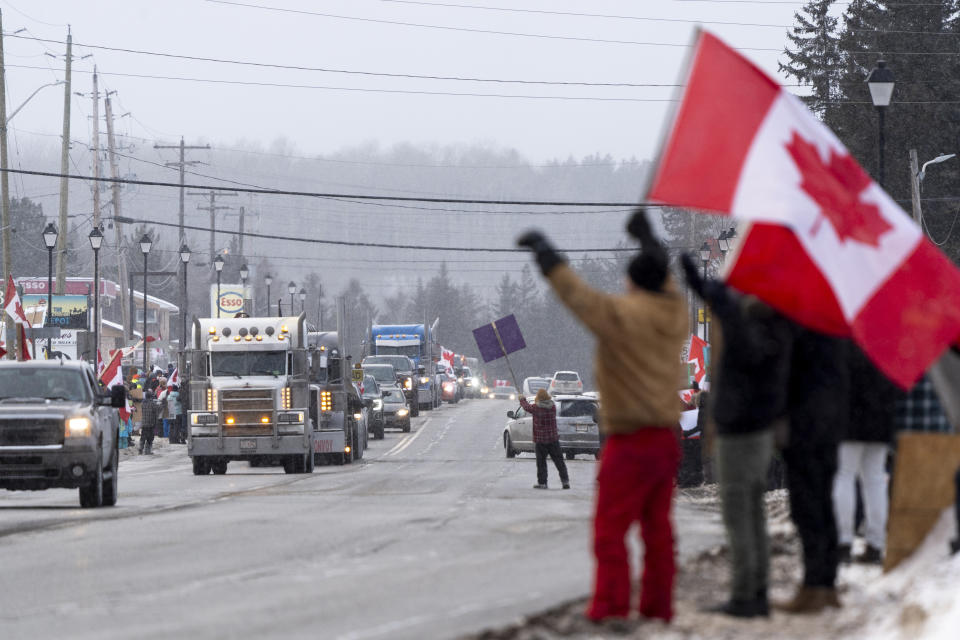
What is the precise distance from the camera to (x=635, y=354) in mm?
8406

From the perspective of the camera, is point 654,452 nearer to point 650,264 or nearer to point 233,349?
point 650,264

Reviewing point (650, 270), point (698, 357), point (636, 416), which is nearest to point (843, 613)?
point (636, 416)

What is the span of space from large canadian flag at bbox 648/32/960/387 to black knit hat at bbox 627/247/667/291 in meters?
0.52

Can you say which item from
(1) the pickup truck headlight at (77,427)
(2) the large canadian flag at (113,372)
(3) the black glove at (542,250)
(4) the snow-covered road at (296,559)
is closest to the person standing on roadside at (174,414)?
(2) the large canadian flag at (113,372)

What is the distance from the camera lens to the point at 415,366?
243 ft

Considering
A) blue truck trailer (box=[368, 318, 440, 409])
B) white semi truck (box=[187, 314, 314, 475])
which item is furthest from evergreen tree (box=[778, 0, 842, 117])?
white semi truck (box=[187, 314, 314, 475])

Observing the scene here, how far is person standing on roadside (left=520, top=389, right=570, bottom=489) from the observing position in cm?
2722

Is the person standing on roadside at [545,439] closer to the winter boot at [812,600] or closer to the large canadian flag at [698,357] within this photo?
the large canadian flag at [698,357]

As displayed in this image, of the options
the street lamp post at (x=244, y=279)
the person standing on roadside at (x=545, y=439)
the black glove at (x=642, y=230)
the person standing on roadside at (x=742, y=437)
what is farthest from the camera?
the street lamp post at (x=244, y=279)

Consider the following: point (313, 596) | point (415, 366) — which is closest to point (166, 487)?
point (313, 596)

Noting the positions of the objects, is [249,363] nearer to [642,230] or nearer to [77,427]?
[77,427]

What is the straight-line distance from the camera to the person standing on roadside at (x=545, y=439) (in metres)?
27.2

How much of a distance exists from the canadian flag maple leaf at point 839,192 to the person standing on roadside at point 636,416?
189cm

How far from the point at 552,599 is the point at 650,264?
2.89m
